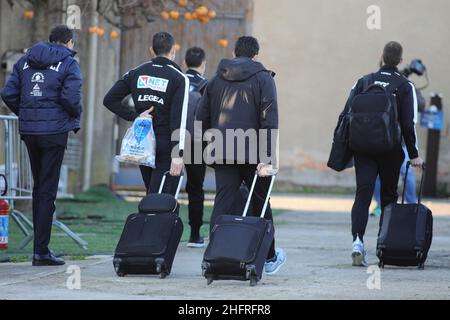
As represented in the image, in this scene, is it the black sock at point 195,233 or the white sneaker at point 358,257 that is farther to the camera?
the black sock at point 195,233

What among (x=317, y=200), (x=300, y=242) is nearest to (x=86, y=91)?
(x=317, y=200)

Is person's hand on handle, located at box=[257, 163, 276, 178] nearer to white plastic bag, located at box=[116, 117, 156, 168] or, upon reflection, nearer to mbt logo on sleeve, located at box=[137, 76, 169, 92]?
white plastic bag, located at box=[116, 117, 156, 168]

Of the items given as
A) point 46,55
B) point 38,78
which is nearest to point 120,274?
point 38,78

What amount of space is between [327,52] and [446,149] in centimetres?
252

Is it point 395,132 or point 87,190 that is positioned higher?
point 395,132

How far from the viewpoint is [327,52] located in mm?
20547

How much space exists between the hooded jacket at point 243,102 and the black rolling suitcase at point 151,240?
54 cm

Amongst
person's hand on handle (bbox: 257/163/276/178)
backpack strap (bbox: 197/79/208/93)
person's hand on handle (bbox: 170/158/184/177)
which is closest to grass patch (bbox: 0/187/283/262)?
person's hand on handle (bbox: 170/158/184/177)

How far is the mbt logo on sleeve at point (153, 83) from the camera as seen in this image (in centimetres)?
953

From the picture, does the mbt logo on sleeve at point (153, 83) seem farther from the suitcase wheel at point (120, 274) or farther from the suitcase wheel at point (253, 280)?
the suitcase wheel at point (253, 280)

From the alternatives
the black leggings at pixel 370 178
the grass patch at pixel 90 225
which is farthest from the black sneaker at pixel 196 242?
the black leggings at pixel 370 178

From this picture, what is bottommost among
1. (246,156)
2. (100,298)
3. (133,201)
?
(133,201)

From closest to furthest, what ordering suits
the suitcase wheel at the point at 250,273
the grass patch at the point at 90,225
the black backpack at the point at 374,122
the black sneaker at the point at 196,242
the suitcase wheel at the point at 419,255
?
the suitcase wheel at the point at 250,273 < the suitcase wheel at the point at 419,255 < the black backpack at the point at 374,122 < the grass patch at the point at 90,225 < the black sneaker at the point at 196,242
